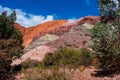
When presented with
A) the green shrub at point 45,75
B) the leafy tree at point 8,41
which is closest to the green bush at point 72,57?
the leafy tree at point 8,41

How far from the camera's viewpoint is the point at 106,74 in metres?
25.2

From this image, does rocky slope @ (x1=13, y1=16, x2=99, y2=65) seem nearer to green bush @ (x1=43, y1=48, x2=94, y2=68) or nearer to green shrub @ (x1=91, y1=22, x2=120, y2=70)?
green bush @ (x1=43, y1=48, x2=94, y2=68)

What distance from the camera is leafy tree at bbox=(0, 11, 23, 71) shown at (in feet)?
92.8

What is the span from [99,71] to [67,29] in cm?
2074

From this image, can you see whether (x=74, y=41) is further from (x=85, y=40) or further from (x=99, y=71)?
(x=99, y=71)

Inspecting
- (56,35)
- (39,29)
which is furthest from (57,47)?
(39,29)

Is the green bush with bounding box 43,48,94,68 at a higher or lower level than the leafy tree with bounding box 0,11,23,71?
lower

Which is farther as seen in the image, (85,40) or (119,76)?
(85,40)

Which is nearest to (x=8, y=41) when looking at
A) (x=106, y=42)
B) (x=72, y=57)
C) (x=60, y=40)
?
(x=72, y=57)

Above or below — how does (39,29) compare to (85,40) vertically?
above

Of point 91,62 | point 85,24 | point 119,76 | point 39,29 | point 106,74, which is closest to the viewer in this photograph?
point 119,76

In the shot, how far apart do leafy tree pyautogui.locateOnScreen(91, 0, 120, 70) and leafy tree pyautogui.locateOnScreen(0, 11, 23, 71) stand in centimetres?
773

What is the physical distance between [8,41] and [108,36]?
9.44m

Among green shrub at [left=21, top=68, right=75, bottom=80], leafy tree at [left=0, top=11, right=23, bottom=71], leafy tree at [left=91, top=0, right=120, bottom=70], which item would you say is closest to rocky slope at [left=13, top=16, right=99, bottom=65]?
leafy tree at [left=0, top=11, right=23, bottom=71]
